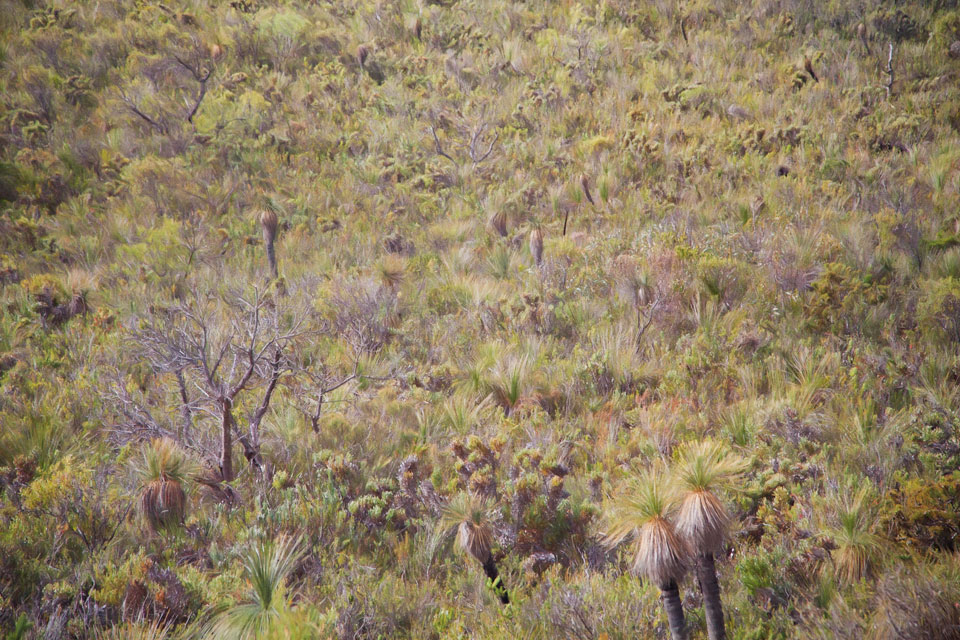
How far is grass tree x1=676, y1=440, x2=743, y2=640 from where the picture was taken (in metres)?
1.89

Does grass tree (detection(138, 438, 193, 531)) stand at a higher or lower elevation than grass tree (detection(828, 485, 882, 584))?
lower

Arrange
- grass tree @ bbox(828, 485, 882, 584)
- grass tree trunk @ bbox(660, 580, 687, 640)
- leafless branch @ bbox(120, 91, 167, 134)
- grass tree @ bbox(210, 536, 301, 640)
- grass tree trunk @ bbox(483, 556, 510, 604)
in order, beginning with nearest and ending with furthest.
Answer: grass tree trunk @ bbox(660, 580, 687, 640) → grass tree @ bbox(210, 536, 301, 640) → grass tree @ bbox(828, 485, 882, 584) → grass tree trunk @ bbox(483, 556, 510, 604) → leafless branch @ bbox(120, 91, 167, 134)

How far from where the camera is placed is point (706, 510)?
6.21ft

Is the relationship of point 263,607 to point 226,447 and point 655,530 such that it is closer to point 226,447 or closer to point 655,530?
point 226,447

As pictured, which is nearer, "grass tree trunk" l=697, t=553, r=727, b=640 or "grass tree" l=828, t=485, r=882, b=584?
"grass tree trunk" l=697, t=553, r=727, b=640

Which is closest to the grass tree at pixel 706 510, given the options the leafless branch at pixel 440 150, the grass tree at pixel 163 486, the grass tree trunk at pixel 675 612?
the grass tree trunk at pixel 675 612

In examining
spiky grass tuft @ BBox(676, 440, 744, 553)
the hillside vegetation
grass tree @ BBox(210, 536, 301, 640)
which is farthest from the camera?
the hillside vegetation

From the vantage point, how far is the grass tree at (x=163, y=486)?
3.08 metres

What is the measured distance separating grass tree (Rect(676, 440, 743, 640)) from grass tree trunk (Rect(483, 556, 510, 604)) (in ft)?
3.46

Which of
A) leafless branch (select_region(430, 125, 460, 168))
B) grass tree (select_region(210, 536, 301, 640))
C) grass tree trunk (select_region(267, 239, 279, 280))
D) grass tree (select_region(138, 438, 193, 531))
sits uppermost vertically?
leafless branch (select_region(430, 125, 460, 168))

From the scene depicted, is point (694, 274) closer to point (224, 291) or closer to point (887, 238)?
point (887, 238)

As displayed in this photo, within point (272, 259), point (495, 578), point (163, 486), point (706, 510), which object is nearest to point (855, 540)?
point (706, 510)

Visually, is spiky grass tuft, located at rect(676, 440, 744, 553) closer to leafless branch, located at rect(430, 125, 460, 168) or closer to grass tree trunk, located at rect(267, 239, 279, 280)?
grass tree trunk, located at rect(267, 239, 279, 280)

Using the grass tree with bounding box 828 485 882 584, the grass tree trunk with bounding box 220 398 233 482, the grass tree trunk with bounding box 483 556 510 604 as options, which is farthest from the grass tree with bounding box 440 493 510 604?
the grass tree trunk with bounding box 220 398 233 482
